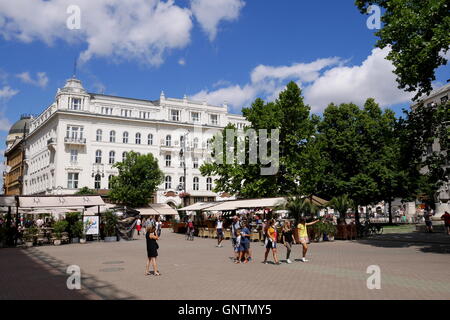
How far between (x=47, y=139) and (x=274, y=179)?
4537 cm

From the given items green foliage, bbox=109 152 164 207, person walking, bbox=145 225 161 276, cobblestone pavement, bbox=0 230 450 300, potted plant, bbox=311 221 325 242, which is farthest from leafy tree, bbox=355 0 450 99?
green foliage, bbox=109 152 164 207

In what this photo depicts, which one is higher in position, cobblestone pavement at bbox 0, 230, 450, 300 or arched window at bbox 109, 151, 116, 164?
arched window at bbox 109, 151, 116, 164

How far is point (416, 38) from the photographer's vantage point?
19375 millimetres

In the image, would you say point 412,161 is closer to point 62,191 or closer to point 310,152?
point 310,152

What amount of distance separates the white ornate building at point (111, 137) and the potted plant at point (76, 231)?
1124 inches

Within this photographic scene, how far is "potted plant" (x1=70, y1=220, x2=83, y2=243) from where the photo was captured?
29516mm

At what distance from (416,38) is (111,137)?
53.5 m

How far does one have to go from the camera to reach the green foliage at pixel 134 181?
55.0 metres

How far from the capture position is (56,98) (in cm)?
6394

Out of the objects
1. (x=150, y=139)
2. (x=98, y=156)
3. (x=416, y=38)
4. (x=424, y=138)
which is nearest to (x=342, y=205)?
(x=424, y=138)

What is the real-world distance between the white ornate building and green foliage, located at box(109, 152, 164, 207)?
4.61 meters

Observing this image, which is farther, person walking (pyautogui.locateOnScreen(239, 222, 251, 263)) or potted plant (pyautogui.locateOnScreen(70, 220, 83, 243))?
potted plant (pyautogui.locateOnScreen(70, 220, 83, 243))

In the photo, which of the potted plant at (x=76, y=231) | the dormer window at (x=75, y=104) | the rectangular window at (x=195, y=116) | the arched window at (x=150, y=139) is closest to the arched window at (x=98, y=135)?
the dormer window at (x=75, y=104)

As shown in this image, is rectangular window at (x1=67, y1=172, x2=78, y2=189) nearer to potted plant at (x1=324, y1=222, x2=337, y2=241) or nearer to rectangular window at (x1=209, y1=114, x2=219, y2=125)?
rectangular window at (x1=209, y1=114, x2=219, y2=125)
